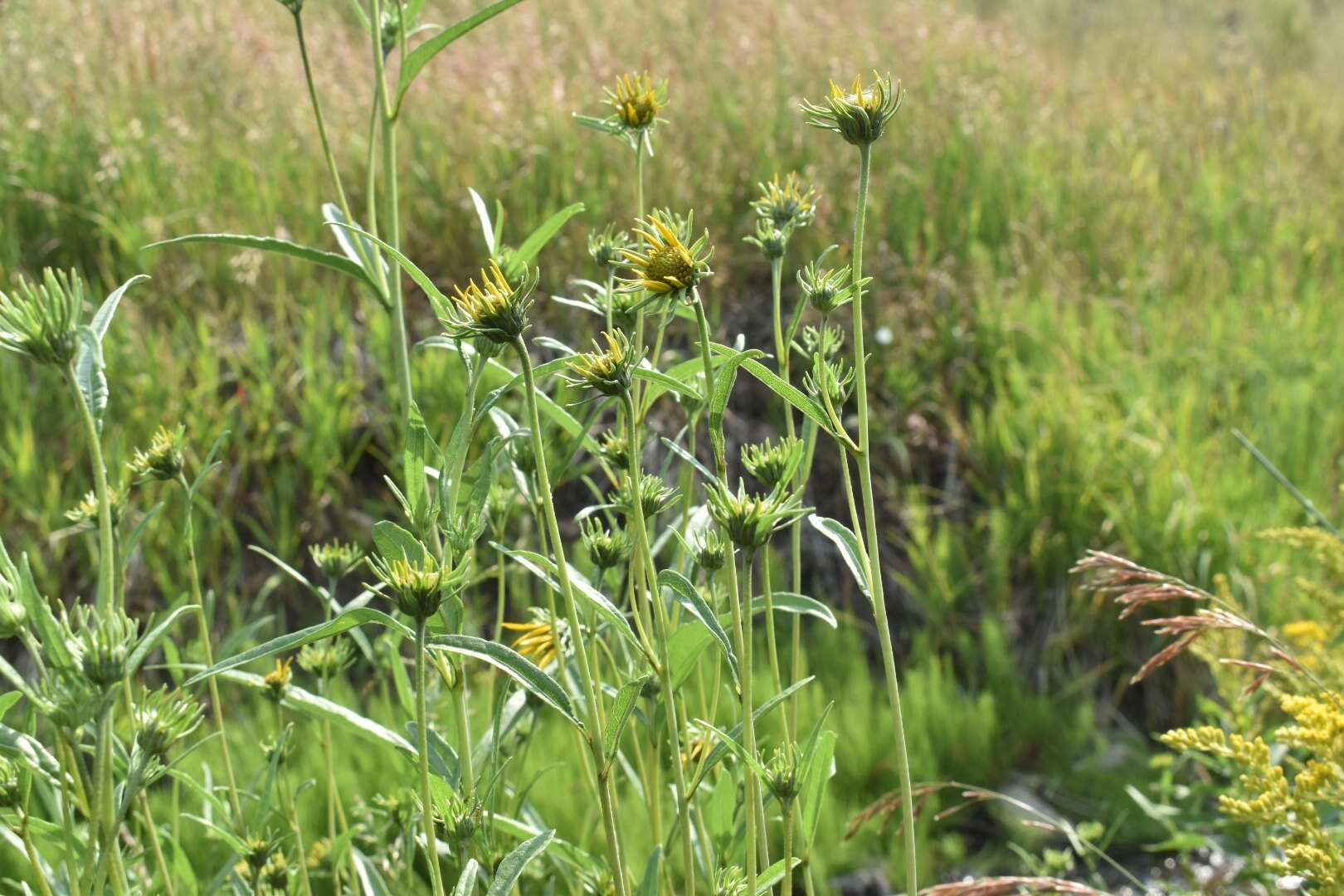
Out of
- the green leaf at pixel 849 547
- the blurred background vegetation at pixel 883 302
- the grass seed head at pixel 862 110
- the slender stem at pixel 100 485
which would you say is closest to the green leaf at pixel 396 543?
the slender stem at pixel 100 485

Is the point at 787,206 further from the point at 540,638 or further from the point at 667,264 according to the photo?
the point at 540,638

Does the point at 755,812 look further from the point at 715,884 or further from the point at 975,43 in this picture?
the point at 975,43

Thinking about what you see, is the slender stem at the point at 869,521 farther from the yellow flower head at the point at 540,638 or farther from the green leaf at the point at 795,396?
the yellow flower head at the point at 540,638

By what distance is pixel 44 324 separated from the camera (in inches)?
25.1

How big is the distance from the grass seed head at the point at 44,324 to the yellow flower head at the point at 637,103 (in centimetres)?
46

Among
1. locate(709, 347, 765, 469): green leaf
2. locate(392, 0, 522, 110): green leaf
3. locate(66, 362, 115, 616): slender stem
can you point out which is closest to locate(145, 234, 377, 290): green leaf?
locate(392, 0, 522, 110): green leaf

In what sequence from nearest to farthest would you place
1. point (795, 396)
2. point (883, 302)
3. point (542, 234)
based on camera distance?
point (795, 396), point (542, 234), point (883, 302)

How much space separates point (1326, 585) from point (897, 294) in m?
1.16

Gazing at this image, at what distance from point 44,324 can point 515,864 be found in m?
0.41

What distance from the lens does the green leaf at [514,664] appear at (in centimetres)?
70

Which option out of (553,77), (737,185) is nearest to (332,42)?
(553,77)

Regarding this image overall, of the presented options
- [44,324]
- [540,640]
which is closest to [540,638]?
[540,640]

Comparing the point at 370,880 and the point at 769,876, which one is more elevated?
the point at 769,876

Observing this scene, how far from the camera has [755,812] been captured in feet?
2.87
